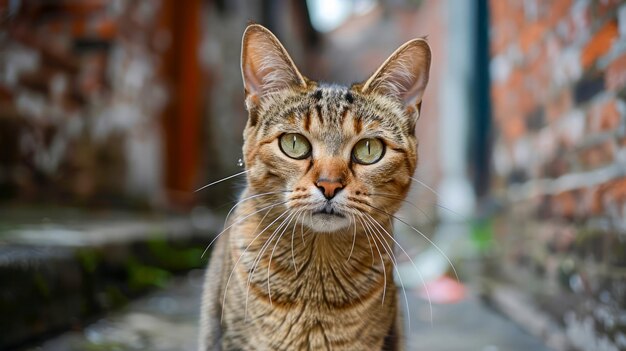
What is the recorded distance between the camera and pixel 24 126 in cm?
424

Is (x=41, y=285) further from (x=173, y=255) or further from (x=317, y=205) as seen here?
(x=173, y=255)

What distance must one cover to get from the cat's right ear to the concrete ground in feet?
3.81

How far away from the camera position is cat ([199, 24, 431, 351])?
5.86 feet

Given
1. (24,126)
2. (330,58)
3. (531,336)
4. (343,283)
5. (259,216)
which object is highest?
(330,58)

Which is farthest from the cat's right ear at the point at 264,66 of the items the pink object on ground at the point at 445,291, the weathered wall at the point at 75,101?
the weathered wall at the point at 75,101

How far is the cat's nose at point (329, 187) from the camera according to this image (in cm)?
171

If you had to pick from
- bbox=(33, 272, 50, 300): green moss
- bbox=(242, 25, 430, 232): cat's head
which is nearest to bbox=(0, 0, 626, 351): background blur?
bbox=(33, 272, 50, 300): green moss

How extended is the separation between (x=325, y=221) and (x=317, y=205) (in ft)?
0.18

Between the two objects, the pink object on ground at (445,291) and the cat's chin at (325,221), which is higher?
the cat's chin at (325,221)

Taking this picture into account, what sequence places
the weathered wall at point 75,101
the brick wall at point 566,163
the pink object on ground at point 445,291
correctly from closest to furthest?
the brick wall at point 566,163
the pink object on ground at point 445,291
the weathered wall at point 75,101

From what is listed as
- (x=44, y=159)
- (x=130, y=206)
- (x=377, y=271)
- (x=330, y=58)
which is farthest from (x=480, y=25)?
(x=330, y=58)

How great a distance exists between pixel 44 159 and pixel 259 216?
9.64ft

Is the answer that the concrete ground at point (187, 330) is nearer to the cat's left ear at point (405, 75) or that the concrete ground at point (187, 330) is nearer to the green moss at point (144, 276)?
the green moss at point (144, 276)

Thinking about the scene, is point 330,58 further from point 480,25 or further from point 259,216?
point 259,216
